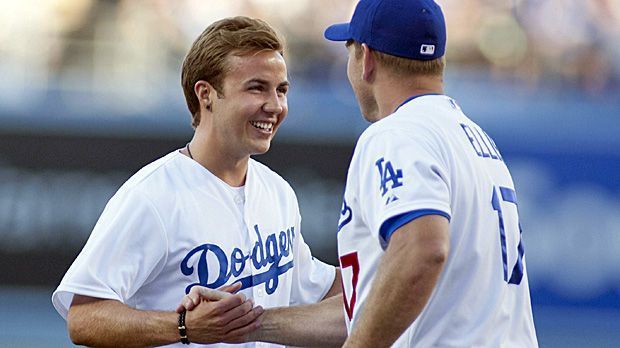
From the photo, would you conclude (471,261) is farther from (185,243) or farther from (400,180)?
(185,243)

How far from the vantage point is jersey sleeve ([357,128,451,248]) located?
121 inches

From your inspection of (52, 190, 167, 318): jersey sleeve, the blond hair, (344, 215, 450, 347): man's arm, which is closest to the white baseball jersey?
(52, 190, 167, 318): jersey sleeve

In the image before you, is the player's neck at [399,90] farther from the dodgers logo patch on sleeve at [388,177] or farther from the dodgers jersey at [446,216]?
the dodgers logo patch on sleeve at [388,177]

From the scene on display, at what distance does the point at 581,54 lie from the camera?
10.0m

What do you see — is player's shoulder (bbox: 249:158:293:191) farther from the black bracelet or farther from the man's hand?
the black bracelet

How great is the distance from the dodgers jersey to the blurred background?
5.98 meters

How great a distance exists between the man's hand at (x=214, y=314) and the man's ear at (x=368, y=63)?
920 mm

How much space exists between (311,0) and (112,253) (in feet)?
21.2

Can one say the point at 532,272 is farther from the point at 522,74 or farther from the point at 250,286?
the point at 250,286

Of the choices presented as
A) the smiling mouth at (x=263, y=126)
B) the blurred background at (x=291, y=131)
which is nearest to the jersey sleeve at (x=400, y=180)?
the smiling mouth at (x=263, y=126)

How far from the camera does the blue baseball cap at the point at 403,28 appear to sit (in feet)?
11.1

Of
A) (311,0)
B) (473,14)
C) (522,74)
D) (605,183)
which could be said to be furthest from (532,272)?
(311,0)

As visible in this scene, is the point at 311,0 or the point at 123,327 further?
the point at 311,0

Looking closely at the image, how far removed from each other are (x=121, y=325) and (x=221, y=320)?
36cm
